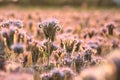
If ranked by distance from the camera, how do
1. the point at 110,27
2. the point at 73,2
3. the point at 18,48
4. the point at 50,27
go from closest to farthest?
1. the point at 18,48
2. the point at 50,27
3. the point at 110,27
4. the point at 73,2

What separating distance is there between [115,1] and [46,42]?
2711cm

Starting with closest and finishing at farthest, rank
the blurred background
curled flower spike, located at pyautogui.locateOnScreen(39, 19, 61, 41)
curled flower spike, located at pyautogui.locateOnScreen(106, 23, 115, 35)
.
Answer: curled flower spike, located at pyautogui.locateOnScreen(39, 19, 61, 41), curled flower spike, located at pyautogui.locateOnScreen(106, 23, 115, 35), the blurred background

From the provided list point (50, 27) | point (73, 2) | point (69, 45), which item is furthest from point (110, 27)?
point (73, 2)

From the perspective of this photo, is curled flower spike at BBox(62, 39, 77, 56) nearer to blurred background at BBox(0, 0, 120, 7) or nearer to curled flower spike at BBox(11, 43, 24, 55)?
curled flower spike at BBox(11, 43, 24, 55)

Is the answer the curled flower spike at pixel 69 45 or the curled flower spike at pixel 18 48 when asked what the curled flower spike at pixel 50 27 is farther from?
the curled flower spike at pixel 18 48

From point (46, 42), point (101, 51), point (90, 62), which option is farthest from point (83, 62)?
point (101, 51)

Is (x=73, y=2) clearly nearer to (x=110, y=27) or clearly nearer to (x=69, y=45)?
(x=110, y=27)

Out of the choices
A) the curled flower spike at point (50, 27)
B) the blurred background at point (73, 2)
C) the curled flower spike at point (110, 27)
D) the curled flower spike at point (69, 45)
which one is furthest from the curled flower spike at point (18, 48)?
the blurred background at point (73, 2)

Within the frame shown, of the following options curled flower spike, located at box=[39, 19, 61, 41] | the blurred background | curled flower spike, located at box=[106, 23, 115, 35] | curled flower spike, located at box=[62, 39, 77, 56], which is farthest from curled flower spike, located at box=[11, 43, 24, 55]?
the blurred background

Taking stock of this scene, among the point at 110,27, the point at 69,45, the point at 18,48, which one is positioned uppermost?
the point at 18,48

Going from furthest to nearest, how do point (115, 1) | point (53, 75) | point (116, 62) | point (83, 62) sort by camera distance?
point (115, 1) → point (83, 62) → point (53, 75) → point (116, 62)

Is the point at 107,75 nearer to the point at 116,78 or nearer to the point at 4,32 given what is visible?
the point at 116,78

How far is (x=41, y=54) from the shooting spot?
5.00 metres

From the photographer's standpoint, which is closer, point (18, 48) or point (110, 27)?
point (18, 48)
